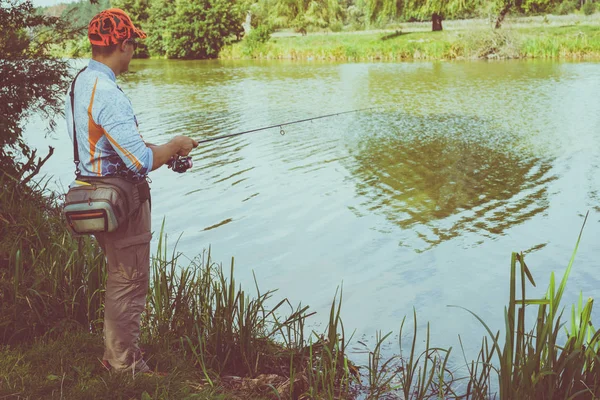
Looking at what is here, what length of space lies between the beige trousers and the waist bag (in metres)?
0.11

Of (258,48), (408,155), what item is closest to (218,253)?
(408,155)

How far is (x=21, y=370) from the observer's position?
126 inches

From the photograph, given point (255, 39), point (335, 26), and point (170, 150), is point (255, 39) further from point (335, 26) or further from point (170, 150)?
point (170, 150)

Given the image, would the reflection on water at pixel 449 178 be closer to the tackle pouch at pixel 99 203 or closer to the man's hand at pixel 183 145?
the man's hand at pixel 183 145

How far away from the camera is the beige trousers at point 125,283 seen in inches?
127

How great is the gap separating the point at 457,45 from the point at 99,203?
31009 millimetres

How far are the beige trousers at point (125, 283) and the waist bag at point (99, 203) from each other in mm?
106

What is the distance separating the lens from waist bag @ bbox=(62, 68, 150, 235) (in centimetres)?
307

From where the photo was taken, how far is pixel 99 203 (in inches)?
120

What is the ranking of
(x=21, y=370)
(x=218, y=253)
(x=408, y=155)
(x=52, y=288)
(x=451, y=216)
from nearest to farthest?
(x=21, y=370), (x=52, y=288), (x=218, y=253), (x=451, y=216), (x=408, y=155)

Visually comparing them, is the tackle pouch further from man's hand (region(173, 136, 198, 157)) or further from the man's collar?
the man's collar

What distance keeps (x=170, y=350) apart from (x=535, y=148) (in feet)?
30.8

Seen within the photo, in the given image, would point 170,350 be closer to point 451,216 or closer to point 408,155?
point 451,216

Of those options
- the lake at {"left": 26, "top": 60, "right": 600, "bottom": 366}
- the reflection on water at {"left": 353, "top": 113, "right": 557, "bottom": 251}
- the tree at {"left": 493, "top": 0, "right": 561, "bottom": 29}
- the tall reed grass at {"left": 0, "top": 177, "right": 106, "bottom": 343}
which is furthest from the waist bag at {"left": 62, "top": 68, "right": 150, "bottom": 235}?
the tree at {"left": 493, "top": 0, "right": 561, "bottom": 29}
